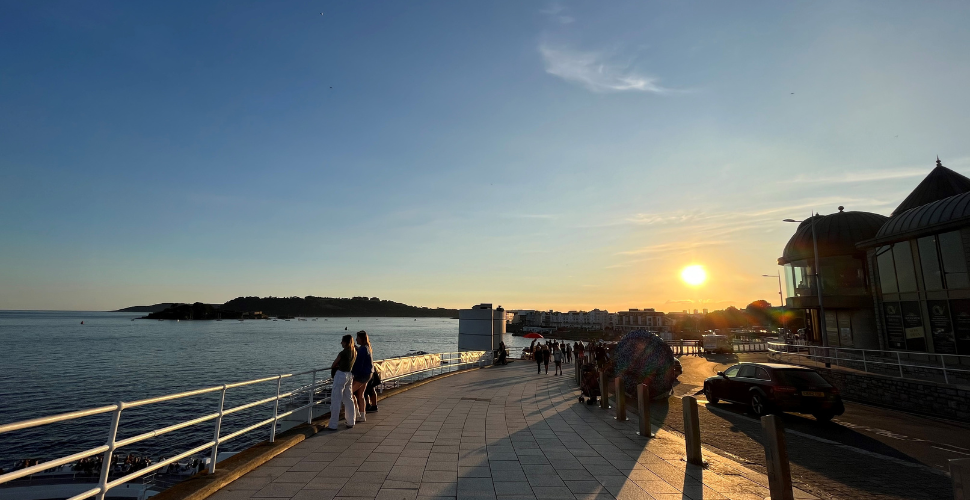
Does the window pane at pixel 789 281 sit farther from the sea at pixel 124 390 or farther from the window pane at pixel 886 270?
the sea at pixel 124 390

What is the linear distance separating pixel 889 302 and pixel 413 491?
80.8 feet

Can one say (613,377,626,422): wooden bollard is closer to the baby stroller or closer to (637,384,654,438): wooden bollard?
(637,384,654,438): wooden bollard

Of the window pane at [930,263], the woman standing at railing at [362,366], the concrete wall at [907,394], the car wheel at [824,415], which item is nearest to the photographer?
the woman standing at railing at [362,366]

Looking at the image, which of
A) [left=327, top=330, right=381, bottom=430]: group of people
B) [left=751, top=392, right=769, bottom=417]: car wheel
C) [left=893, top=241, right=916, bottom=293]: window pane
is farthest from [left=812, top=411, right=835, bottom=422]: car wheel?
[left=893, top=241, right=916, bottom=293]: window pane

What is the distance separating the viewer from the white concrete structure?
32.8 meters

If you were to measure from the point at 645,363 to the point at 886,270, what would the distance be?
13.9m

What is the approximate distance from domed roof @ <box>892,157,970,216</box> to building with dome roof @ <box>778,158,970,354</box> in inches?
1.7

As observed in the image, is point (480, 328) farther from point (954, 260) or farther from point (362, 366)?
point (954, 260)

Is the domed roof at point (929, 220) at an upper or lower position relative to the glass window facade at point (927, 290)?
upper

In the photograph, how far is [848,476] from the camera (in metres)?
7.59

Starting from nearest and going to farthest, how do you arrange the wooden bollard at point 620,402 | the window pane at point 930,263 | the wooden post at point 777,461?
the wooden post at point 777,461 → the wooden bollard at point 620,402 → the window pane at point 930,263

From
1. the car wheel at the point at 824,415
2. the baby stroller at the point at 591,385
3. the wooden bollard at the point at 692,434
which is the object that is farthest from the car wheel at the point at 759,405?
the wooden bollard at the point at 692,434

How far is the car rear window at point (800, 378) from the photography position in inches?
503

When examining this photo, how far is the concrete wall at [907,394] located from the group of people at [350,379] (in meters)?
15.9
